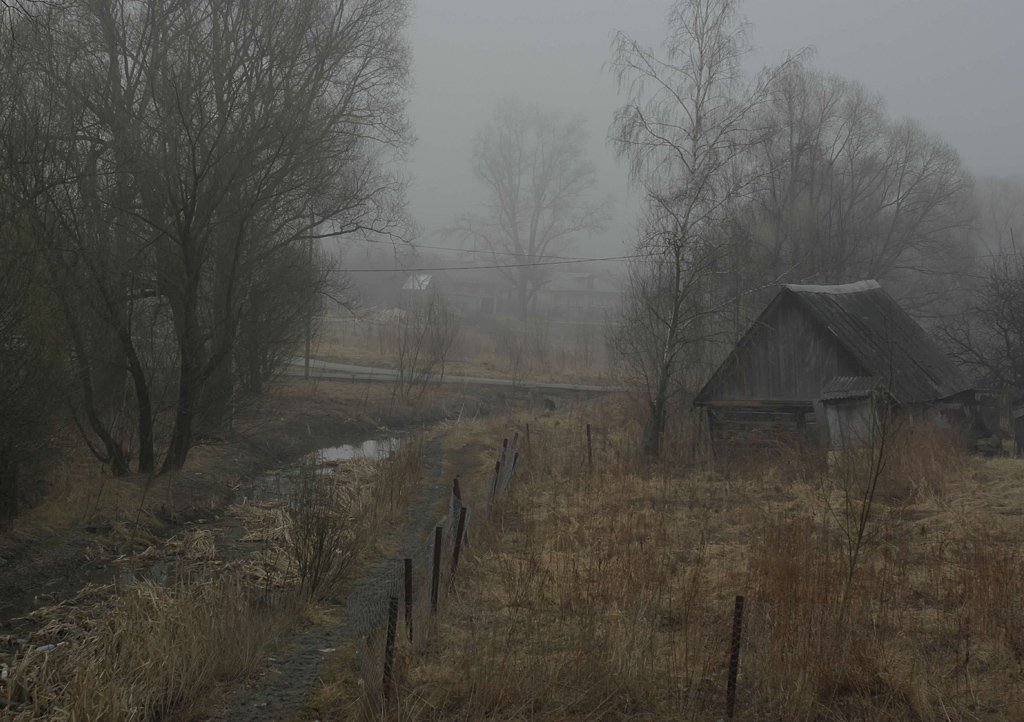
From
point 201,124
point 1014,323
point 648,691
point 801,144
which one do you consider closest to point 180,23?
point 201,124

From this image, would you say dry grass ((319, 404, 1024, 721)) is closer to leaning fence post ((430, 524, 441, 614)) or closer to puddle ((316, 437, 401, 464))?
A: leaning fence post ((430, 524, 441, 614))

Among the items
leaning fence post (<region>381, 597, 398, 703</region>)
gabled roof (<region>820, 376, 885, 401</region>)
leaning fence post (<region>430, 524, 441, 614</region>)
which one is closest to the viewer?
leaning fence post (<region>381, 597, 398, 703</region>)

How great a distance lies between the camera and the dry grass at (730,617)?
532cm

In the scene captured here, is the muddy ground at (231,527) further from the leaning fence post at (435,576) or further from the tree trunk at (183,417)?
the leaning fence post at (435,576)

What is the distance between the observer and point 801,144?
3014cm

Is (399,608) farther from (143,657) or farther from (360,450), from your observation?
(360,450)

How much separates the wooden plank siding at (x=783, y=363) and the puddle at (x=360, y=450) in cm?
757

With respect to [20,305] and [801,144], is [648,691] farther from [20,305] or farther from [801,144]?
[801,144]

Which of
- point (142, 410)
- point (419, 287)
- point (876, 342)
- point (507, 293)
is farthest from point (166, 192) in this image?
point (507, 293)

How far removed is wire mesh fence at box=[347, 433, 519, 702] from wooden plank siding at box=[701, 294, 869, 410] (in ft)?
32.4

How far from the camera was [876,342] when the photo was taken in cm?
1697

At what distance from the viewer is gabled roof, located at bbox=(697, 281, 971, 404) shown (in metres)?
16.0

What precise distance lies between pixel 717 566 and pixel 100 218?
9.87 m

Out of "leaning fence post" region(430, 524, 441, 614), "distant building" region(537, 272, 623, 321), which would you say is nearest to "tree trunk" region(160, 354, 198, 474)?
"leaning fence post" region(430, 524, 441, 614)
